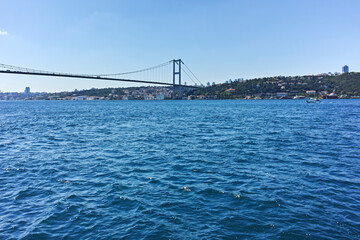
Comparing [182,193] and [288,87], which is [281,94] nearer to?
[288,87]

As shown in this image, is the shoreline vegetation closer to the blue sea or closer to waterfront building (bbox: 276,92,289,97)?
waterfront building (bbox: 276,92,289,97)

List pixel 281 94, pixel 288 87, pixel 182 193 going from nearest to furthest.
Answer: pixel 182 193 → pixel 281 94 → pixel 288 87

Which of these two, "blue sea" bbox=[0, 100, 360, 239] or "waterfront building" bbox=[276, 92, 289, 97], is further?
"waterfront building" bbox=[276, 92, 289, 97]

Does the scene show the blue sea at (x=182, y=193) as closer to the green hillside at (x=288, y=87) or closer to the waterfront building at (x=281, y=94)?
the green hillside at (x=288, y=87)

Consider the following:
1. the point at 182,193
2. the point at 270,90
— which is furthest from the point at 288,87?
the point at 182,193

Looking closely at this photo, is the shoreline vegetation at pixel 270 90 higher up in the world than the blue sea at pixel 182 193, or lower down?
higher up

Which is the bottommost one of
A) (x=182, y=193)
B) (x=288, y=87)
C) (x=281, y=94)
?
(x=182, y=193)

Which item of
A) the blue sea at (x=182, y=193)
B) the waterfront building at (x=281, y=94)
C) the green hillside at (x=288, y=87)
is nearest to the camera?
the blue sea at (x=182, y=193)

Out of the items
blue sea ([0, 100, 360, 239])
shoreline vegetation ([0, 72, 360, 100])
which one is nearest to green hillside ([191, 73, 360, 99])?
shoreline vegetation ([0, 72, 360, 100])

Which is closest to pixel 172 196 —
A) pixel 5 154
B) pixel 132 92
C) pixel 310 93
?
pixel 5 154

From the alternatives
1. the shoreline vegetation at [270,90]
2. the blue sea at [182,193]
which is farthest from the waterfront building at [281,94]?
the blue sea at [182,193]

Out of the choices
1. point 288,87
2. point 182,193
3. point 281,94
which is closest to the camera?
point 182,193

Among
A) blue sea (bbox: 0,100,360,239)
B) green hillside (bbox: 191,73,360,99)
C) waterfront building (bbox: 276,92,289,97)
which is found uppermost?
green hillside (bbox: 191,73,360,99)

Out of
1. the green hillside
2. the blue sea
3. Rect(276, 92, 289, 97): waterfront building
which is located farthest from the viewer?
Rect(276, 92, 289, 97): waterfront building
